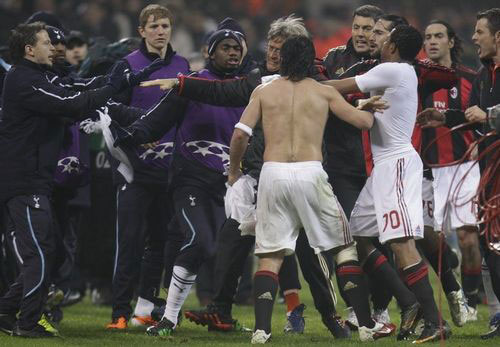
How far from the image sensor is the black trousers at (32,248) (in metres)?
8.55

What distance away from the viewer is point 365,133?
8891mm

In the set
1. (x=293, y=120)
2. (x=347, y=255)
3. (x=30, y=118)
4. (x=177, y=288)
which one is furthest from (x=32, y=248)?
(x=347, y=255)

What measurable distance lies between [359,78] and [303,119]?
510mm

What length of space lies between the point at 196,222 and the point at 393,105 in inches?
69.6

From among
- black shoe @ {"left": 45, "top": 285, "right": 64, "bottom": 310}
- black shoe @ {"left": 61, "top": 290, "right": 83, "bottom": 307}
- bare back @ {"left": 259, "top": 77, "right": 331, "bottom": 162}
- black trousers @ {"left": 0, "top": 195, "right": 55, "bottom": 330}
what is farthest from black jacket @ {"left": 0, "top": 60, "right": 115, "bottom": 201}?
black shoe @ {"left": 61, "top": 290, "right": 83, "bottom": 307}

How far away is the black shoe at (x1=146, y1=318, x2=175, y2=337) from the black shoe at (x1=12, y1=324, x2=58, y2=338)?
2.50 ft

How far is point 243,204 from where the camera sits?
8.76 metres

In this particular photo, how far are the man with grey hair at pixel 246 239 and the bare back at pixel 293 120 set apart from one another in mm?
513

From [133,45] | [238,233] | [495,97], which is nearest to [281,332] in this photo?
[238,233]

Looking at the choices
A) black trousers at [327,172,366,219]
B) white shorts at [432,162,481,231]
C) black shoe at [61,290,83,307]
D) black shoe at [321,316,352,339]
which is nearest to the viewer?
black shoe at [321,316,352,339]

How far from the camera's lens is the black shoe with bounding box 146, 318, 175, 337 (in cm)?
891

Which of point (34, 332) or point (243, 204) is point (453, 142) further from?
point (34, 332)

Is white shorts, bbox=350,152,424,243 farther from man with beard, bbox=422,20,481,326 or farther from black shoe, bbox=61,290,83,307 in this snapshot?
black shoe, bbox=61,290,83,307

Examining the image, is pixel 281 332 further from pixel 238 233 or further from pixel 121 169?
pixel 121 169
